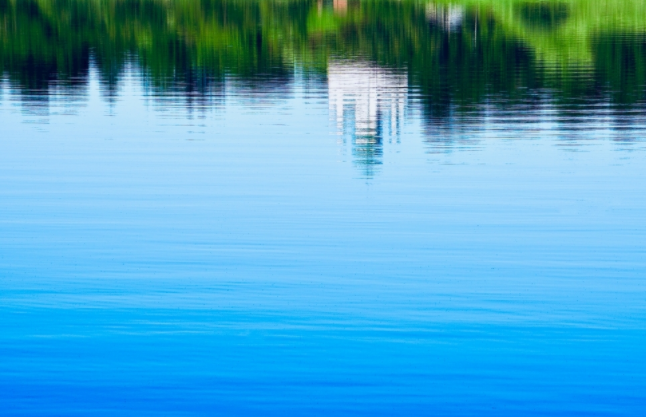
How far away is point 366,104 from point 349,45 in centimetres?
2123

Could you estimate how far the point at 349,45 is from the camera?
49.9 metres

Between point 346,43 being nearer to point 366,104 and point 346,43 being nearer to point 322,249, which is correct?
point 366,104

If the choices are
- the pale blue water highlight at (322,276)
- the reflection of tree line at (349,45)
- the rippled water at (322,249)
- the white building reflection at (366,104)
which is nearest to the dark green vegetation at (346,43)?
the reflection of tree line at (349,45)

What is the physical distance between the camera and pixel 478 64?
39938 millimetres

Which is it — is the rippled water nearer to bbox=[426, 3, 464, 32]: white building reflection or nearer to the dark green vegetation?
the dark green vegetation

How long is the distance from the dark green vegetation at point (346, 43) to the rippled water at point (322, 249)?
56.6 inches

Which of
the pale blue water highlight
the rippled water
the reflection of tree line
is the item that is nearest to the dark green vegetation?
the reflection of tree line

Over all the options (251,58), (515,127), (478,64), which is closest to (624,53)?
(478,64)

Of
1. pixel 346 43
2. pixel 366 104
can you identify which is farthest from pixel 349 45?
pixel 366 104

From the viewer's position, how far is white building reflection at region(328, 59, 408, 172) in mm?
20828

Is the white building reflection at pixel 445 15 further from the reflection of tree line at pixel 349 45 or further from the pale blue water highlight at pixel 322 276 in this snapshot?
the pale blue water highlight at pixel 322 276

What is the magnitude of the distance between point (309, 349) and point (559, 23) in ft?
153

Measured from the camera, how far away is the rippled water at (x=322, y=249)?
988 centimetres

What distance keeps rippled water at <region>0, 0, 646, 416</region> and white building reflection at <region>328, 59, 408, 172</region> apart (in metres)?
0.13
